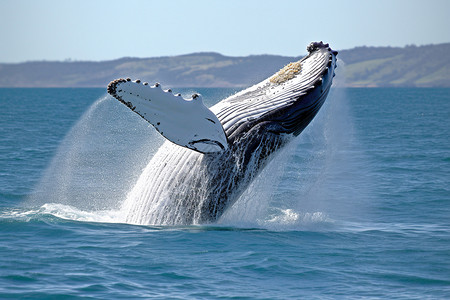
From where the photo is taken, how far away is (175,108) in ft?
28.3

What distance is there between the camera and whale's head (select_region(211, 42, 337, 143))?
9922 millimetres

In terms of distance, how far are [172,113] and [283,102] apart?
2014 mm

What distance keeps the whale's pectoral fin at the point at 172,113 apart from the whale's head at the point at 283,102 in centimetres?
79

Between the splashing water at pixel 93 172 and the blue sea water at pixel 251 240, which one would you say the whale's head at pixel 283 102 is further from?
the splashing water at pixel 93 172

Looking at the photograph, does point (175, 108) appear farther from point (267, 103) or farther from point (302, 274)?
point (302, 274)

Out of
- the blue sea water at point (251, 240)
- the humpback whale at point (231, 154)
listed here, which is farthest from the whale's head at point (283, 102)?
the blue sea water at point (251, 240)

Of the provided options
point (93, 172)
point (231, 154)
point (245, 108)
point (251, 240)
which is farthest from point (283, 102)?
point (93, 172)

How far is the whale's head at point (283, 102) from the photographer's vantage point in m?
9.92

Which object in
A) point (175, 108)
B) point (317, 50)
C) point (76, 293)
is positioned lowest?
point (76, 293)

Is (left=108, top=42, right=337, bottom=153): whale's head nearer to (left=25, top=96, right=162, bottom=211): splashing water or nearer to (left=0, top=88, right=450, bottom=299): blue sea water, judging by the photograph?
(left=0, top=88, right=450, bottom=299): blue sea water

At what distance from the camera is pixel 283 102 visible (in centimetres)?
1003

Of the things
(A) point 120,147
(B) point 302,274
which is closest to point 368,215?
(B) point 302,274

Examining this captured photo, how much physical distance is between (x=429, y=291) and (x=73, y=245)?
15.3 feet

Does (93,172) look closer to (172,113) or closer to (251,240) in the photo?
(251,240)
